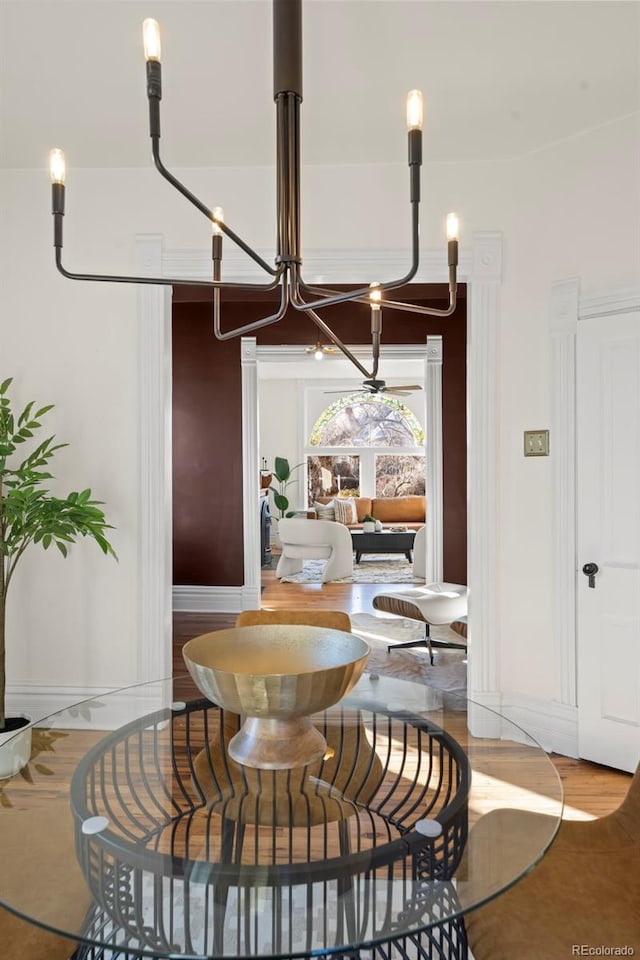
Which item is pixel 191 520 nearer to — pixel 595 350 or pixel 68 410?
pixel 68 410

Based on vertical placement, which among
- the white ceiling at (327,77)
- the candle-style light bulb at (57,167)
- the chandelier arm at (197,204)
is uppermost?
the white ceiling at (327,77)

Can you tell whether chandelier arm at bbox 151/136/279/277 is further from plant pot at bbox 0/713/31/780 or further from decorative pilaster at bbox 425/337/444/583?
decorative pilaster at bbox 425/337/444/583

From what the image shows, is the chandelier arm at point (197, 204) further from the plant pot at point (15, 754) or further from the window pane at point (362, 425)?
the window pane at point (362, 425)

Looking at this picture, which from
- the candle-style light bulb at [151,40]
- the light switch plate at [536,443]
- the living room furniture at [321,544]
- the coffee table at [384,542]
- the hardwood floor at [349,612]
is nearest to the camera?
the candle-style light bulb at [151,40]

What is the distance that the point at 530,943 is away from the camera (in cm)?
113

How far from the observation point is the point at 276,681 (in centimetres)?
118

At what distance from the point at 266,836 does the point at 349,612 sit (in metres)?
4.69

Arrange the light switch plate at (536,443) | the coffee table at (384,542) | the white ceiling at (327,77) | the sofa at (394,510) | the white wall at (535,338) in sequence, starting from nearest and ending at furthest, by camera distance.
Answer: the white ceiling at (327,77) < the white wall at (535,338) < the light switch plate at (536,443) < the coffee table at (384,542) < the sofa at (394,510)

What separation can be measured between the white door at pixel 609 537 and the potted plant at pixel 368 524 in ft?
19.5

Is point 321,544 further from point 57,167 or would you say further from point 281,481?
point 57,167

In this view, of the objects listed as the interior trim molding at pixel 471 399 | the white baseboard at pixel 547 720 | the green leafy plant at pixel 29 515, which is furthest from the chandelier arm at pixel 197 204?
the white baseboard at pixel 547 720

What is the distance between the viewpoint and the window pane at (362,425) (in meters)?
10.5

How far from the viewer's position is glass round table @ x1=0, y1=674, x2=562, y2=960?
38.4 inches

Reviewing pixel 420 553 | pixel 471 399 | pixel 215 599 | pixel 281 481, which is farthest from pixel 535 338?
pixel 281 481
